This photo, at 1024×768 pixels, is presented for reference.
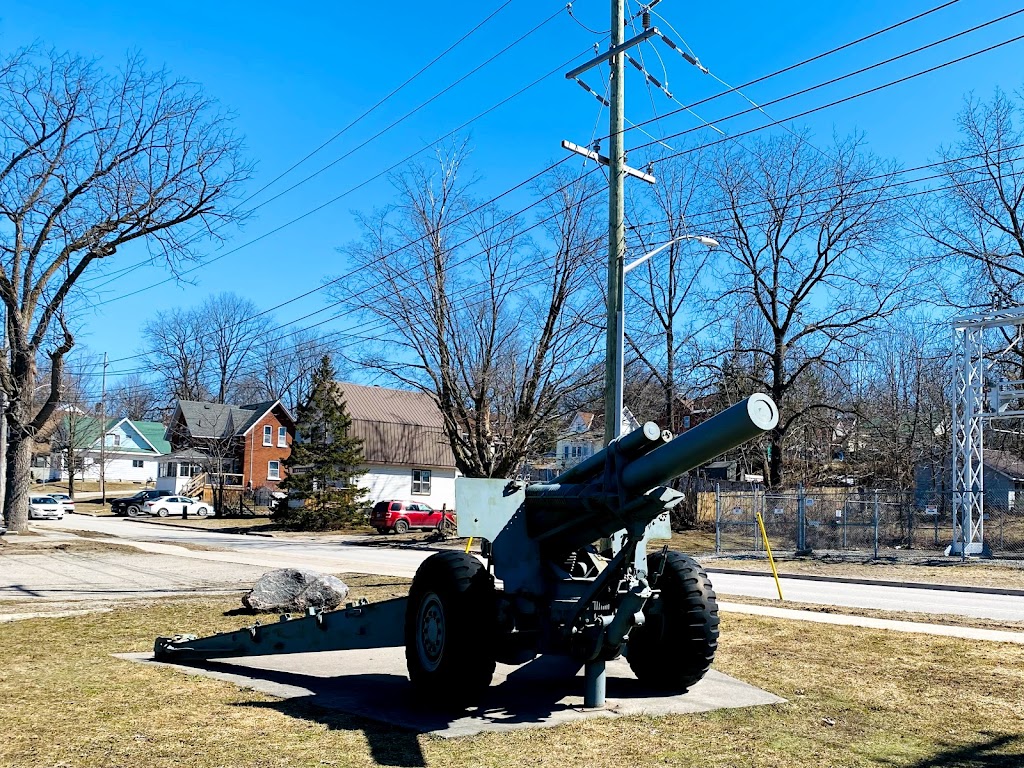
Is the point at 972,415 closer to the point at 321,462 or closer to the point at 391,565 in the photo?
the point at 391,565

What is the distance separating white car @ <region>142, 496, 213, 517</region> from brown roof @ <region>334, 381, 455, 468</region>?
34.2 ft

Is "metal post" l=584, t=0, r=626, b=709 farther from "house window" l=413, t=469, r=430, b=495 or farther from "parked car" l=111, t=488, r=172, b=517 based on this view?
"parked car" l=111, t=488, r=172, b=517

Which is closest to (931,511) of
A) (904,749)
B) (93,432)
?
(904,749)

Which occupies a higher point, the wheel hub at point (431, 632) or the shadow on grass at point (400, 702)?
the wheel hub at point (431, 632)

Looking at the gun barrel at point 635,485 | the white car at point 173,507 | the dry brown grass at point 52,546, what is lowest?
the white car at point 173,507

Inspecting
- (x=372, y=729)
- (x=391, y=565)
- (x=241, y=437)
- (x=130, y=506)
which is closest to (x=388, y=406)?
(x=241, y=437)

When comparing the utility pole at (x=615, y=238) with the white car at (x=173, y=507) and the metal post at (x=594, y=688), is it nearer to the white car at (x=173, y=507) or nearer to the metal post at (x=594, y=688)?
the metal post at (x=594, y=688)

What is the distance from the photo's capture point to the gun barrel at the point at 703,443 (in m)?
5.49

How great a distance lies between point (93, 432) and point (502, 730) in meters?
82.3

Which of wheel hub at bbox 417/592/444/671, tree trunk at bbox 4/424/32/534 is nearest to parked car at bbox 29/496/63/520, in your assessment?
tree trunk at bbox 4/424/32/534

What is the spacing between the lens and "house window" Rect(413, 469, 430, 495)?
179 feet

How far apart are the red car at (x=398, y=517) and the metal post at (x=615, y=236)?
85.7ft

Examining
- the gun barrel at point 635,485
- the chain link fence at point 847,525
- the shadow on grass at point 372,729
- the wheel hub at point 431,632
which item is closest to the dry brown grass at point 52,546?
the chain link fence at point 847,525

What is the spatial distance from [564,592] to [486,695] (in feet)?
3.85
